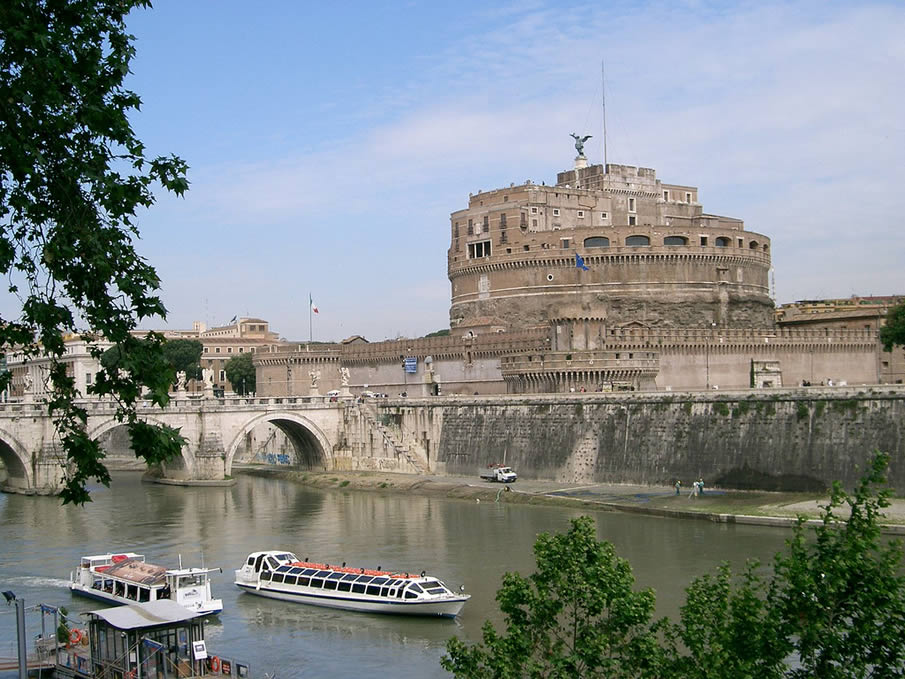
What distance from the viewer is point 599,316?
67125 mm

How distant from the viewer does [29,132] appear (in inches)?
527

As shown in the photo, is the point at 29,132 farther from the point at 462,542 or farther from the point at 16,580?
the point at 462,542

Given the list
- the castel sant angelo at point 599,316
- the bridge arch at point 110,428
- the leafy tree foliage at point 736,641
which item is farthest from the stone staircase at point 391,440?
the leafy tree foliage at point 736,641

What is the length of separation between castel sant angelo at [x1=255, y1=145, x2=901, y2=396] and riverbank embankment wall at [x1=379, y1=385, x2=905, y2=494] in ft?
13.3

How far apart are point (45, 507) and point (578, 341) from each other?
2863cm

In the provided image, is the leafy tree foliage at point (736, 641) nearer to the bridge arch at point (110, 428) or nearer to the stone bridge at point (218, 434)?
the stone bridge at point (218, 434)

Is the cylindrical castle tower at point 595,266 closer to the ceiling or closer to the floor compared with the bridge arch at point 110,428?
closer to the ceiling

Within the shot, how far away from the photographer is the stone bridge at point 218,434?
2411 inches

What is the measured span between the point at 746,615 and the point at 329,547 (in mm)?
28543

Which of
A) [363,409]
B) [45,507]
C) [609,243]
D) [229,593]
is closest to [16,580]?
[229,593]

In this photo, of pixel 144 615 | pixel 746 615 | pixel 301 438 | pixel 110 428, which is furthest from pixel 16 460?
pixel 746 615

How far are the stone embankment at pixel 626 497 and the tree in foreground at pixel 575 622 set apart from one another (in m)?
22.7

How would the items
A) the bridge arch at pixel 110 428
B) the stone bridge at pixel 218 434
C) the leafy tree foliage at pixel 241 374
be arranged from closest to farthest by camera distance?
the stone bridge at pixel 218 434, the bridge arch at pixel 110 428, the leafy tree foliage at pixel 241 374

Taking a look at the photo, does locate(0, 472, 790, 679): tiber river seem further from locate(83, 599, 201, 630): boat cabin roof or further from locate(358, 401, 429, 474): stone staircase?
locate(358, 401, 429, 474): stone staircase
